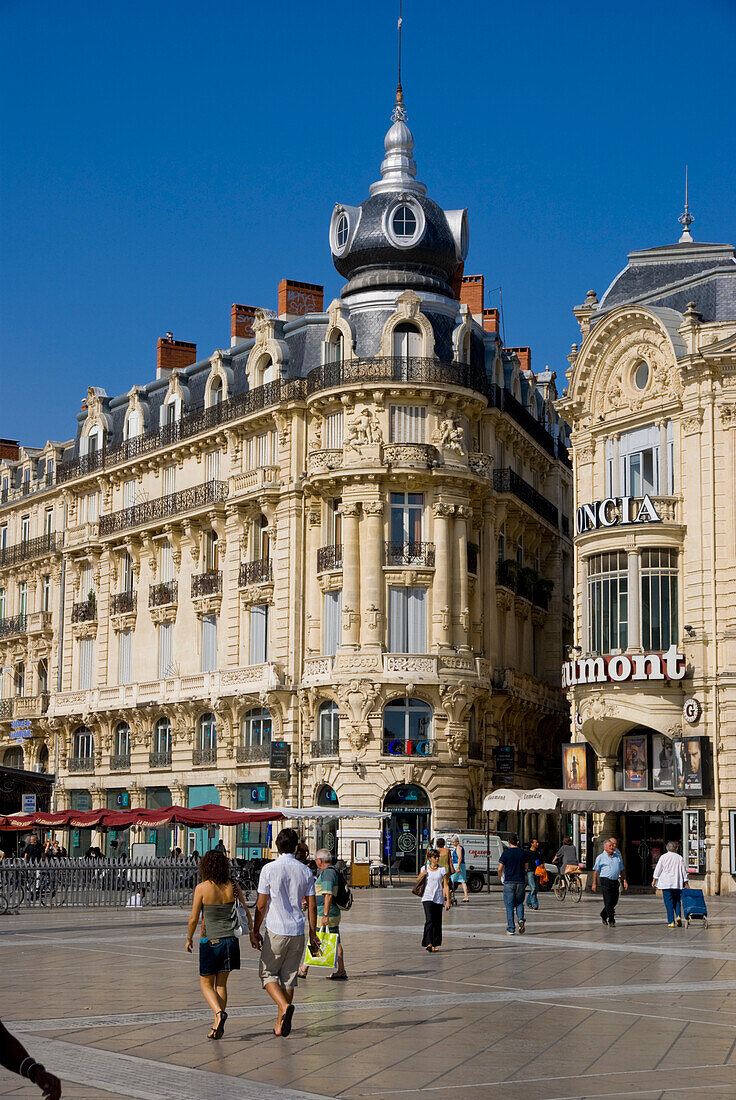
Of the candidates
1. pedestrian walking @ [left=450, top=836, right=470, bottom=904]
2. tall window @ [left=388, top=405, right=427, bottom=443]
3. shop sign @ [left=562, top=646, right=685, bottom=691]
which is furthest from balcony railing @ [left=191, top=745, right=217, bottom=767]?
shop sign @ [left=562, top=646, right=685, bottom=691]

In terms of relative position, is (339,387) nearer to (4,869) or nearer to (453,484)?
(453,484)

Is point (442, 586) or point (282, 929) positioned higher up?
point (442, 586)

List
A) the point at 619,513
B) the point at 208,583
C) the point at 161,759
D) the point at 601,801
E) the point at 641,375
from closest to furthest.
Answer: the point at 601,801
the point at 619,513
the point at 641,375
the point at 208,583
the point at 161,759

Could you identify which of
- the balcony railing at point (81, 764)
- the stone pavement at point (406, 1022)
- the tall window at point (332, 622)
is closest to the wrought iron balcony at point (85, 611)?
the balcony railing at point (81, 764)

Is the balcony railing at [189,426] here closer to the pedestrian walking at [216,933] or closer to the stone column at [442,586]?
the stone column at [442,586]

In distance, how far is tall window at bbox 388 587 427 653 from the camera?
164 feet

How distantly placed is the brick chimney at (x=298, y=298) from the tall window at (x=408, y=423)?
913 cm

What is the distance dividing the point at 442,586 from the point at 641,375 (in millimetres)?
10498

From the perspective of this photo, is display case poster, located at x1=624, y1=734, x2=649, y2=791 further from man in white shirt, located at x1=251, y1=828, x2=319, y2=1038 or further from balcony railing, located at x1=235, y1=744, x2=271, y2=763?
man in white shirt, located at x1=251, y1=828, x2=319, y2=1038

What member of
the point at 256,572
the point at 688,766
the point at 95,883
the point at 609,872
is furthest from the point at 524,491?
the point at 609,872

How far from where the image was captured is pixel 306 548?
173 ft

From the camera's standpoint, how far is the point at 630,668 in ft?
134

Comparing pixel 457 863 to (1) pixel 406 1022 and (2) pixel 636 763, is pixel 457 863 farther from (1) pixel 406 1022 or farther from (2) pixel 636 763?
(1) pixel 406 1022

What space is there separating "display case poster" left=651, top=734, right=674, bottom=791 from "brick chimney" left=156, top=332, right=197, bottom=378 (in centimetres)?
3172
